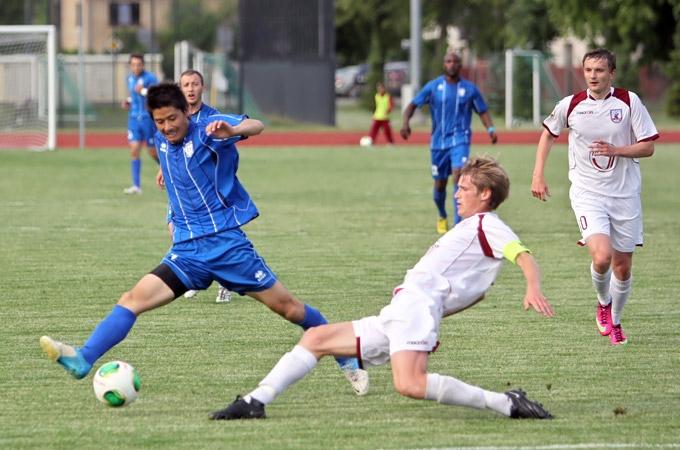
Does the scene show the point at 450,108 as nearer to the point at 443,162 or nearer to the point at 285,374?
the point at 443,162

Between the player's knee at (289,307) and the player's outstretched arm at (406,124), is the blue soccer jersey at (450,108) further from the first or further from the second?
the player's knee at (289,307)

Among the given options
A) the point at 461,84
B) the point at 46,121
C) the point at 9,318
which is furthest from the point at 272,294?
the point at 46,121

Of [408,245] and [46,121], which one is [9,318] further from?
[46,121]

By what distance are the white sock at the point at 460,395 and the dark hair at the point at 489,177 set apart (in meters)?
A: 0.89

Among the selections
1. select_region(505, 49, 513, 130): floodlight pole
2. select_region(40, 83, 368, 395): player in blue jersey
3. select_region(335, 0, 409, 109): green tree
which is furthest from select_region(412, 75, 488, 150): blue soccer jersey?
select_region(335, 0, 409, 109): green tree

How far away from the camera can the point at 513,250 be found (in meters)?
6.41

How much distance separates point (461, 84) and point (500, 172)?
1015 cm

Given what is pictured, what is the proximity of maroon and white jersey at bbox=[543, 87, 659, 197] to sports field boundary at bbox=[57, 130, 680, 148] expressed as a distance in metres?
25.0

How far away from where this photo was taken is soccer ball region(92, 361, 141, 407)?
6816 millimetres

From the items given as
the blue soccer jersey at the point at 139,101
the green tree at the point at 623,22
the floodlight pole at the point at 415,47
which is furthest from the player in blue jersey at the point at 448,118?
the green tree at the point at 623,22

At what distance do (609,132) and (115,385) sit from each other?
3.94 metres

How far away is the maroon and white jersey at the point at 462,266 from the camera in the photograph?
655 cm

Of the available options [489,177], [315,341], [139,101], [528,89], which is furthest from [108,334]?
[528,89]

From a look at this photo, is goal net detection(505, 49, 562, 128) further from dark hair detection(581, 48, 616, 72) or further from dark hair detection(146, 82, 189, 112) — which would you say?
dark hair detection(146, 82, 189, 112)
